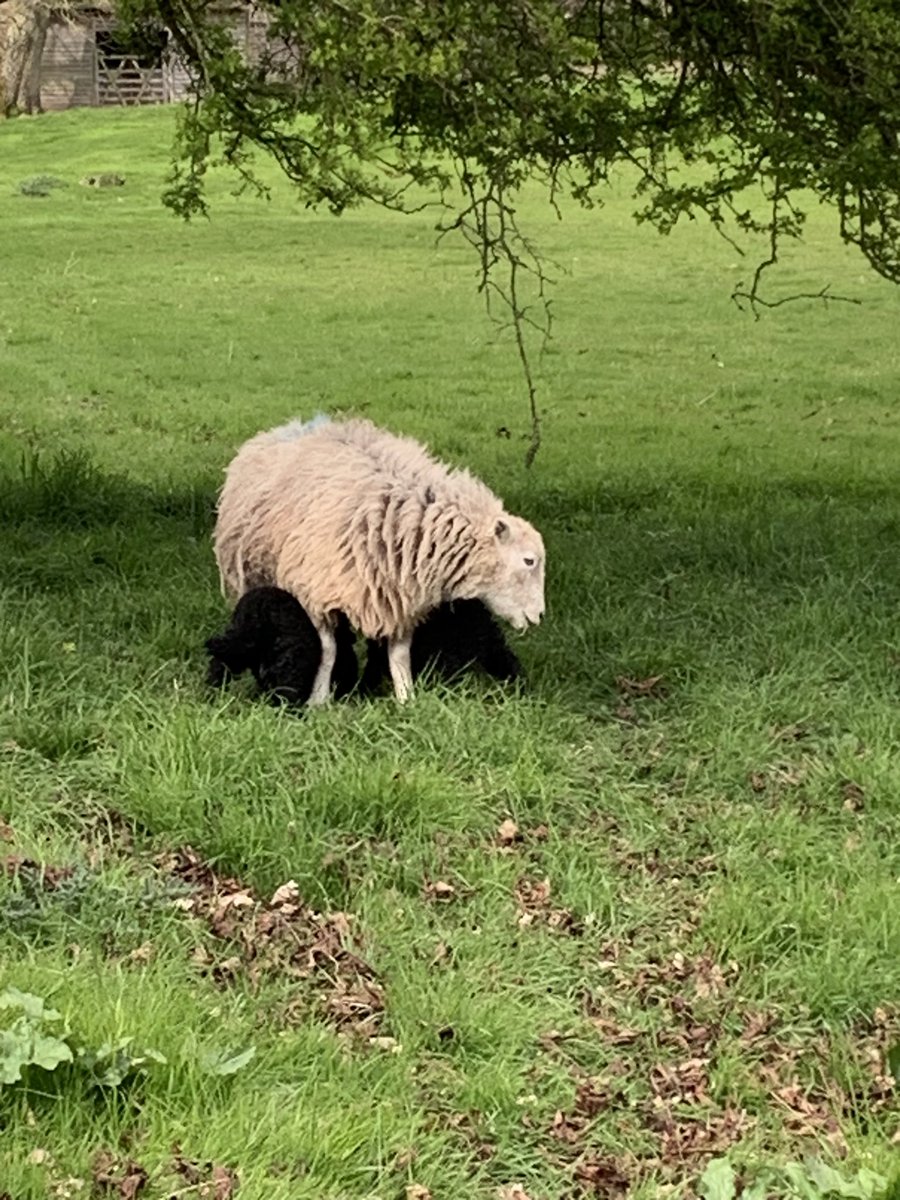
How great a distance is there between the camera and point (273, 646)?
5.88m

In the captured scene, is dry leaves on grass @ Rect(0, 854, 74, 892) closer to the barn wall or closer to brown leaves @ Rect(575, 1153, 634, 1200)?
brown leaves @ Rect(575, 1153, 634, 1200)

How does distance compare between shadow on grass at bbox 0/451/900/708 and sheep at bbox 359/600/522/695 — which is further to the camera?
shadow on grass at bbox 0/451/900/708

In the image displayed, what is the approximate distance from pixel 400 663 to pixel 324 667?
30cm

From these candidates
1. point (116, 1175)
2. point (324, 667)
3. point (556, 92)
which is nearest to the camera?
point (116, 1175)

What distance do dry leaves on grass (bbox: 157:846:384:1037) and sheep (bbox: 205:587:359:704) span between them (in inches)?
49.2

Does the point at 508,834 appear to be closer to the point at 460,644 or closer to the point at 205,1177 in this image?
the point at 460,644

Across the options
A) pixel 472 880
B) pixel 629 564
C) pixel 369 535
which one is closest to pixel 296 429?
pixel 369 535

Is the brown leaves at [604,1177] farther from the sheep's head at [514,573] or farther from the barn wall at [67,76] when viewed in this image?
the barn wall at [67,76]

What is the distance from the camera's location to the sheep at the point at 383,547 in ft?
19.4

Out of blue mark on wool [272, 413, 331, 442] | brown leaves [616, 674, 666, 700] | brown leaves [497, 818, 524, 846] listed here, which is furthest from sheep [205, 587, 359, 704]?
brown leaves [616, 674, 666, 700]

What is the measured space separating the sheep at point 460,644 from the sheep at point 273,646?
38cm

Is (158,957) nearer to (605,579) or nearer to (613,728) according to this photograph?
(613,728)

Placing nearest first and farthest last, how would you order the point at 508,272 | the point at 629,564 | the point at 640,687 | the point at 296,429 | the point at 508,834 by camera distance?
the point at 508,834 → the point at 640,687 → the point at 296,429 → the point at 629,564 → the point at 508,272

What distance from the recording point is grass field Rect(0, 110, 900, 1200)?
3.54m
